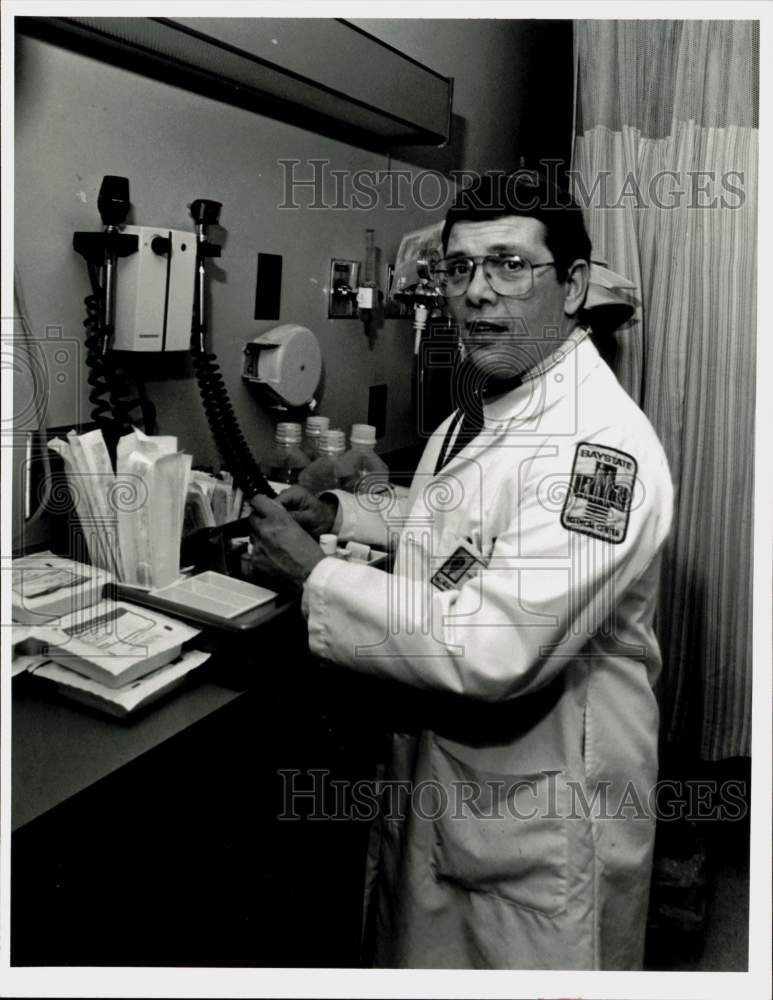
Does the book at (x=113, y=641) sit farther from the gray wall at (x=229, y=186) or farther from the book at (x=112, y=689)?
the gray wall at (x=229, y=186)

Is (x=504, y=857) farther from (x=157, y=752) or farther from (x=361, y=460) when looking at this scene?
(x=361, y=460)

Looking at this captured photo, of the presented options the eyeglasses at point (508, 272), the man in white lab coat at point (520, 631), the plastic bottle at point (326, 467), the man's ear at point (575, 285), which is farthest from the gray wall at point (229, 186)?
the man's ear at point (575, 285)

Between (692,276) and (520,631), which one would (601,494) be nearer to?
(520,631)

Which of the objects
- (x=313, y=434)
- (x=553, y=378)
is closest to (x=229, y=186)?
(x=313, y=434)

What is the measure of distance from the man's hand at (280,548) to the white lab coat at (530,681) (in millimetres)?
71

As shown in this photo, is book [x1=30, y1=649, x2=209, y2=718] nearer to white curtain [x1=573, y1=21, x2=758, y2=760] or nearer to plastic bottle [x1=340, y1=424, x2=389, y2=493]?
plastic bottle [x1=340, y1=424, x2=389, y2=493]

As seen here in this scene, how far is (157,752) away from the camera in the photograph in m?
1.01

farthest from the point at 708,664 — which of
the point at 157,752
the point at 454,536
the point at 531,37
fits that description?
the point at 531,37

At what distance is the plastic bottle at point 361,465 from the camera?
78.0 inches

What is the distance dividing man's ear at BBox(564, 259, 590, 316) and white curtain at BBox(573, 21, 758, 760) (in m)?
0.54

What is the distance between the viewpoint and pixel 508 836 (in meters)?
1.25

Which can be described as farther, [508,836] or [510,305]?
[510,305]

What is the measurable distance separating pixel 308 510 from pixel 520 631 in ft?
2.40

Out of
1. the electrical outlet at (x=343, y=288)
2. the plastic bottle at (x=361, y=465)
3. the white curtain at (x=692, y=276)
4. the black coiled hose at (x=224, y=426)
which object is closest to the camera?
the black coiled hose at (x=224, y=426)
